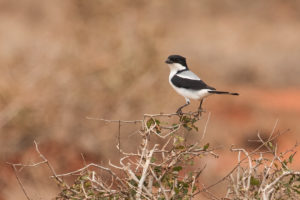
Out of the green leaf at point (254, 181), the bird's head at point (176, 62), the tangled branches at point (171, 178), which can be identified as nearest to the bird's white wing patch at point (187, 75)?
the bird's head at point (176, 62)

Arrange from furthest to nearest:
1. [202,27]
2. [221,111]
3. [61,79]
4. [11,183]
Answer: [202,27], [221,111], [61,79], [11,183]

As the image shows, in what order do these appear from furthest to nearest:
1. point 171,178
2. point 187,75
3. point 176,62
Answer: point 176,62
point 187,75
point 171,178

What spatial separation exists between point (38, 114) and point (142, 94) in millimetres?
1605

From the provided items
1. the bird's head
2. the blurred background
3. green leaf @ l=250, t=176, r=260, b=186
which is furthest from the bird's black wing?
the blurred background

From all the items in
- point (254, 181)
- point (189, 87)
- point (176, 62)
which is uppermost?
point (176, 62)

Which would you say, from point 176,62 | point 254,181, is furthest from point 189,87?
point 254,181

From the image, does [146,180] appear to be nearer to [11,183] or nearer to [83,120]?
[11,183]

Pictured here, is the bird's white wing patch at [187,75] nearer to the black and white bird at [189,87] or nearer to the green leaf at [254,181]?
the black and white bird at [189,87]

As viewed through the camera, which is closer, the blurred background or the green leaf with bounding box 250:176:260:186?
the green leaf with bounding box 250:176:260:186

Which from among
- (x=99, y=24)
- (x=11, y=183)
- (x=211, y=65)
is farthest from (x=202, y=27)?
(x=11, y=183)

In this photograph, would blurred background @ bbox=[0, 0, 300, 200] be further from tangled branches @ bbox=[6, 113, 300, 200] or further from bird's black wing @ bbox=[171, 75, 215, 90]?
tangled branches @ bbox=[6, 113, 300, 200]

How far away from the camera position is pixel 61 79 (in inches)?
369

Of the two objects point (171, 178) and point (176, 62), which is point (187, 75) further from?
point (171, 178)

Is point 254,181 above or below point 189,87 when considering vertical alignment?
below
